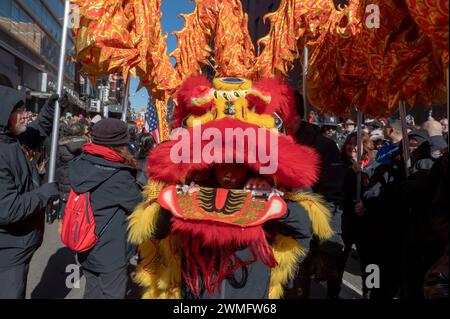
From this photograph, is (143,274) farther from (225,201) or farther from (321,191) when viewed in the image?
(321,191)

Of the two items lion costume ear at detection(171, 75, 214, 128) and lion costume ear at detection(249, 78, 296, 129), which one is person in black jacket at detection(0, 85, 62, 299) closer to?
lion costume ear at detection(171, 75, 214, 128)

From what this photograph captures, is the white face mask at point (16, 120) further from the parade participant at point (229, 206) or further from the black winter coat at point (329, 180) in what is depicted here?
the black winter coat at point (329, 180)

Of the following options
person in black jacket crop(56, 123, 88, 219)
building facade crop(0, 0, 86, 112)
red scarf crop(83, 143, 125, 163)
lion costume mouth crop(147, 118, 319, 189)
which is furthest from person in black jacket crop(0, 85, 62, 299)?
building facade crop(0, 0, 86, 112)

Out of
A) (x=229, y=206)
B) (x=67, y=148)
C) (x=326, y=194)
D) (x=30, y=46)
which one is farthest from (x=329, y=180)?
(x=30, y=46)

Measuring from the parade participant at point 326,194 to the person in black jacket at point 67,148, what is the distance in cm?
334

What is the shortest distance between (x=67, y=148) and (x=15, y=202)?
337 cm

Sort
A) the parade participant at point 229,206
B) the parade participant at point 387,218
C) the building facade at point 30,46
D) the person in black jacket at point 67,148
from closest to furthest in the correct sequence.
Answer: the parade participant at point 229,206 → the parade participant at point 387,218 → the person in black jacket at point 67,148 → the building facade at point 30,46

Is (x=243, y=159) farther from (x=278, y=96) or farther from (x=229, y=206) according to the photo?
(x=278, y=96)

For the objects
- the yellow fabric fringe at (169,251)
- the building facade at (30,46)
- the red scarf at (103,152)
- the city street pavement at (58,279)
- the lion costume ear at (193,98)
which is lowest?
the city street pavement at (58,279)

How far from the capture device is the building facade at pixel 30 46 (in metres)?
18.5

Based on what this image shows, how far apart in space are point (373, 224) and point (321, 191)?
2.41ft

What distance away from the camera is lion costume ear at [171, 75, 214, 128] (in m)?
1.93

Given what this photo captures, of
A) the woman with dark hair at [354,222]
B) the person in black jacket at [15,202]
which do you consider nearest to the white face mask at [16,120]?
the person in black jacket at [15,202]

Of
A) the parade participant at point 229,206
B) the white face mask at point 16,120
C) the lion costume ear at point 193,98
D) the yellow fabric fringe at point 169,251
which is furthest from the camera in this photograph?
the white face mask at point 16,120
